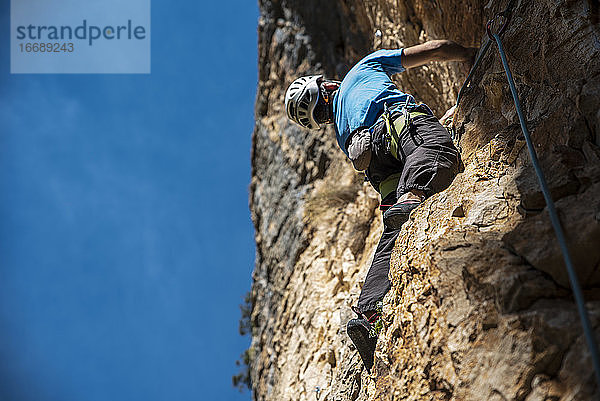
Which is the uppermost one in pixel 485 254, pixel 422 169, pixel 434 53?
pixel 434 53

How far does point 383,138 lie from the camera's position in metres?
3.91

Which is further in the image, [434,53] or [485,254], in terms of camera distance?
[434,53]

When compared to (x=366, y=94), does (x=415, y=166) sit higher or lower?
lower

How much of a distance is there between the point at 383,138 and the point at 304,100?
1.19 metres

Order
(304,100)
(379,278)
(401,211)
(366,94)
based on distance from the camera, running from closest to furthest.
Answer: (401,211), (379,278), (366,94), (304,100)

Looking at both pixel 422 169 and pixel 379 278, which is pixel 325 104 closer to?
pixel 422 169

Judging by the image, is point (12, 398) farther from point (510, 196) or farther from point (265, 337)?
point (510, 196)

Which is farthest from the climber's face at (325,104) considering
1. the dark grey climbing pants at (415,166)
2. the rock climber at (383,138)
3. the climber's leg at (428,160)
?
the climber's leg at (428,160)

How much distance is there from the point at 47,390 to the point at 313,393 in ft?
211

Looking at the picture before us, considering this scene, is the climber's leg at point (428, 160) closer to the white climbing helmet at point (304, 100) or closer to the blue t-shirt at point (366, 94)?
the blue t-shirt at point (366, 94)

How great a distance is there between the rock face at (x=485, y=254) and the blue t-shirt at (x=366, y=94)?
0.60 metres

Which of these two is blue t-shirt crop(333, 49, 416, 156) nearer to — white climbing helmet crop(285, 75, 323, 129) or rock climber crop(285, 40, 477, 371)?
rock climber crop(285, 40, 477, 371)

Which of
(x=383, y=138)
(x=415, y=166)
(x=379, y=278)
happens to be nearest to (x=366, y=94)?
(x=383, y=138)

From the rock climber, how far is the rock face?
0.21 metres
